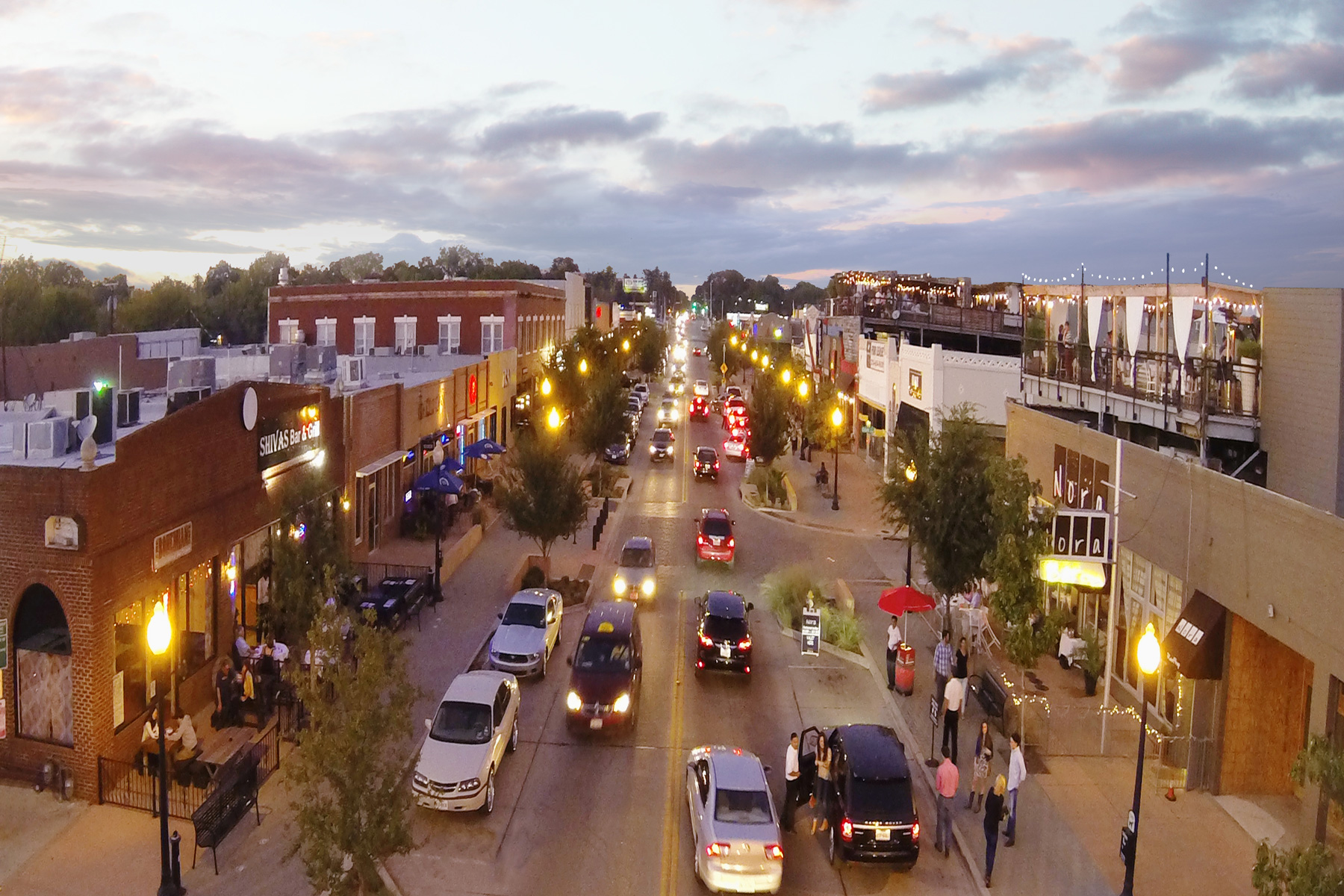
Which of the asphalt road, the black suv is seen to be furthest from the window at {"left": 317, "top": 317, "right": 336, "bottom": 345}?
the black suv

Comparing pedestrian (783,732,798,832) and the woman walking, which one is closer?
the woman walking

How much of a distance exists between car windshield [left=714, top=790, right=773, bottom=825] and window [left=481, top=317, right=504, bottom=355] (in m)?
45.0

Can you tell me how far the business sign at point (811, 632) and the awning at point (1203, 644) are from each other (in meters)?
8.19

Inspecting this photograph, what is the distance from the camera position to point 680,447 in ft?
199

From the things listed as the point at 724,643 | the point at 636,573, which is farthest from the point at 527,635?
the point at 636,573

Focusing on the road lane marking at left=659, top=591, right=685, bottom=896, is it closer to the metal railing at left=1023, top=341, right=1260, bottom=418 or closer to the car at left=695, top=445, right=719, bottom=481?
the metal railing at left=1023, top=341, right=1260, bottom=418

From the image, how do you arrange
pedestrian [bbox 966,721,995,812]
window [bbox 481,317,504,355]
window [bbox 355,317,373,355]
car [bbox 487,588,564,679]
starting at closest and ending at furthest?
1. pedestrian [bbox 966,721,995,812]
2. car [bbox 487,588,564,679]
3. window [bbox 355,317,373,355]
4. window [bbox 481,317,504,355]

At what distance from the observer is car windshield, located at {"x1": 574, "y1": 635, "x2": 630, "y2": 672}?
61.8 feet

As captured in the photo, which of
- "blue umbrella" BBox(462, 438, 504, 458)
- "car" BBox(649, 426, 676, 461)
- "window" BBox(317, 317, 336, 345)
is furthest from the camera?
"window" BBox(317, 317, 336, 345)

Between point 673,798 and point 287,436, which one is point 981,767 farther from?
point 287,436

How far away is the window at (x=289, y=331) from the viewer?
182 ft

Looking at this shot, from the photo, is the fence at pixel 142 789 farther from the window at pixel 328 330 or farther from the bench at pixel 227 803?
the window at pixel 328 330

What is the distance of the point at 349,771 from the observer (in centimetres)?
1159

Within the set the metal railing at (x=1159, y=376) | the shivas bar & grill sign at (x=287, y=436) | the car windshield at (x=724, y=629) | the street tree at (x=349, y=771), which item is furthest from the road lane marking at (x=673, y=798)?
the metal railing at (x=1159, y=376)
